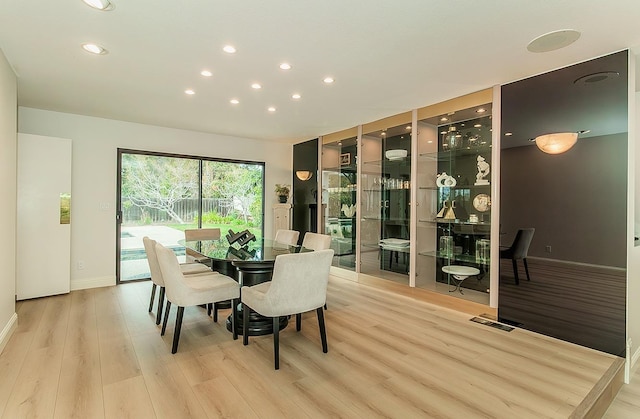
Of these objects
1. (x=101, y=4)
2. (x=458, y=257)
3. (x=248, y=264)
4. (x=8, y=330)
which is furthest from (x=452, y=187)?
(x=8, y=330)

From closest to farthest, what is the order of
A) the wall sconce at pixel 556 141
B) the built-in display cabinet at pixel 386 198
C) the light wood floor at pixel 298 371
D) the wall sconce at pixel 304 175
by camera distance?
the light wood floor at pixel 298 371, the wall sconce at pixel 556 141, the built-in display cabinet at pixel 386 198, the wall sconce at pixel 304 175

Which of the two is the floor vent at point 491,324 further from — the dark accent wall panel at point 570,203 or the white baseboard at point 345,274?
the white baseboard at point 345,274

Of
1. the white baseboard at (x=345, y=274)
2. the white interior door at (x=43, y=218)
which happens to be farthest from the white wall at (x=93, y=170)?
the white baseboard at (x=345, y=274)

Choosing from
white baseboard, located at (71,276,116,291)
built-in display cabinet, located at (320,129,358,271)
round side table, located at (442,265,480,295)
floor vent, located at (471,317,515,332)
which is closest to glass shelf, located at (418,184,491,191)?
round side table, located at (442,265,480,295)

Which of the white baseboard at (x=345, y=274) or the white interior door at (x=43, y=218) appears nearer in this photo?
the white interior door at (x=43, y=218)

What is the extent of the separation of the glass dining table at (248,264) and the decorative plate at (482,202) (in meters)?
2.17

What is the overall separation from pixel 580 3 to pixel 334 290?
3922mm

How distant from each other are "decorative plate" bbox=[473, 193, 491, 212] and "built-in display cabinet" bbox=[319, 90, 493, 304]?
12 millimetres

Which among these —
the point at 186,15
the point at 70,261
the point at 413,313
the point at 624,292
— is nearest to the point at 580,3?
the point at 624,292

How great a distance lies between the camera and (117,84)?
3381 millimetres

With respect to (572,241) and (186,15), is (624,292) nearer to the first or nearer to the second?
(572,241)

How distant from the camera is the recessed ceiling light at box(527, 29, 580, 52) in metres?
2.31

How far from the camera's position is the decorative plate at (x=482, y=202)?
12.0 feet

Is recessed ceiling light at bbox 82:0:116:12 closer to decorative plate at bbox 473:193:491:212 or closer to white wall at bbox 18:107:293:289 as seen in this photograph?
white wall at bbox 18:107:293:289
